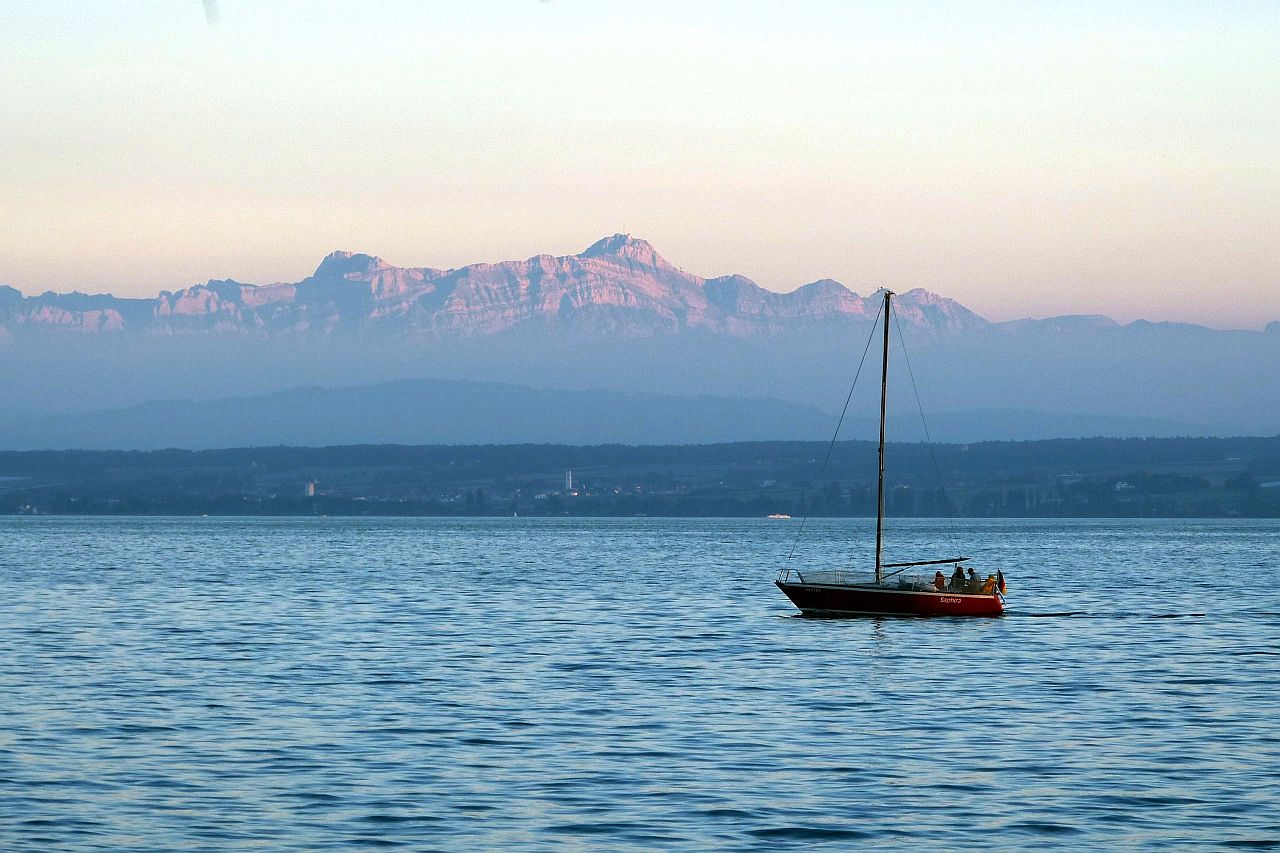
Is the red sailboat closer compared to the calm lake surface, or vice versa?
the calm lake surface

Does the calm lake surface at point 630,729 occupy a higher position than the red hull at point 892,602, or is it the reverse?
the red hull at point 892,602

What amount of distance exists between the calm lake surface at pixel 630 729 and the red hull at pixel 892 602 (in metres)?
0.79

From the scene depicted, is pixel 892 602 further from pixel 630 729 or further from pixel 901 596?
pixel 630 729

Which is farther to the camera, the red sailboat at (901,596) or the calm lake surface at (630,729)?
the red sailboat at (901,596)

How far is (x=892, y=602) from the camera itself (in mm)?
83375

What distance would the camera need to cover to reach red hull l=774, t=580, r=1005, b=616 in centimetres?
8325

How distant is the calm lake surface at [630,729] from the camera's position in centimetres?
3181

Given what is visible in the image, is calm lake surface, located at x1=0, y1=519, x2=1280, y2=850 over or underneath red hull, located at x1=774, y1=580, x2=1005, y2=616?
underneath

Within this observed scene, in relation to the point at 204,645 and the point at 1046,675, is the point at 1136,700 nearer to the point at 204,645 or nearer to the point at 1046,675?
the point at 1046,675

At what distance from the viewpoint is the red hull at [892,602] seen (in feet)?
273

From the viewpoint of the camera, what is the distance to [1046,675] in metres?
58.5

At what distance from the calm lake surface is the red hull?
30.9 inches

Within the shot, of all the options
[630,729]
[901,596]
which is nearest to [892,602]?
[901,596]

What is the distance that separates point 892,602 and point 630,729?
135ft
